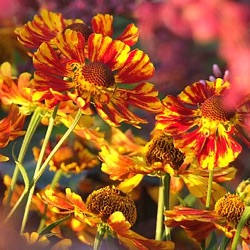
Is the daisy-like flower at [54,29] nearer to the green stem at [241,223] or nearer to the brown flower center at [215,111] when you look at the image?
the brown flower center at [215,111]

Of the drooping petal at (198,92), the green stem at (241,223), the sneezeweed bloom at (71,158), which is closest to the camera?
the green stem at (241,223)

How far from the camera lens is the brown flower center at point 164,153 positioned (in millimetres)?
619

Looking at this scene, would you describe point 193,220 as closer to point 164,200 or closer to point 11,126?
point 164,200

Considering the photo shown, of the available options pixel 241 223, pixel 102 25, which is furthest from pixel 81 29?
pixel 241 223

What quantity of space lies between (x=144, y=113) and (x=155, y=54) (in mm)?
175

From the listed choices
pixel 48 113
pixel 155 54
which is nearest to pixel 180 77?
pixel 155 54

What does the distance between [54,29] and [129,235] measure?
0.24m

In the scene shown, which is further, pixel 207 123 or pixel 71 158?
pixel 71 158

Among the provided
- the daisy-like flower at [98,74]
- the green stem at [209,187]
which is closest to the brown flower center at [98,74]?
the daisy-like flower at [98,74]

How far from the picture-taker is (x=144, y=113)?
2.82ft

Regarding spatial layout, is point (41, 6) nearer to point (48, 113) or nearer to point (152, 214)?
point (48, 113)

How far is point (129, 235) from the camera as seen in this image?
552 millimetres

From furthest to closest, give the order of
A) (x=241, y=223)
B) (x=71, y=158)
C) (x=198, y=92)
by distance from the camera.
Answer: (x=71, y=158) → (x=198, y=92) → (x=241, y=223)

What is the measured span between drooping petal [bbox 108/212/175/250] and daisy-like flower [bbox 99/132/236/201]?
6 cm
